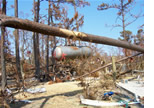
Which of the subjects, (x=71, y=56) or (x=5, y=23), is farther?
(x=71, y=56)

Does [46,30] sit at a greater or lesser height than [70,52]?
greater

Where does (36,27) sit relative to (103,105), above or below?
above

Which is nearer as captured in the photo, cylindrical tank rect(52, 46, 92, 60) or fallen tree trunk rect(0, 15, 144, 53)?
fallen tree trunk rect(0, 15, 144, 53)

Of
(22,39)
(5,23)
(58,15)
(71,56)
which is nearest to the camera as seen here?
(5,23)

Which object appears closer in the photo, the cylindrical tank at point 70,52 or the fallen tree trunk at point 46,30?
the fallen tree trunk at point 46,30

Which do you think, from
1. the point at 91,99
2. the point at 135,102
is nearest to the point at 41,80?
the point at 91,99

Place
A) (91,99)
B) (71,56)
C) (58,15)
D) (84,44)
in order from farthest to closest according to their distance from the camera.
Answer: (58,15) → (84,44) → (71,56) → (91,99)

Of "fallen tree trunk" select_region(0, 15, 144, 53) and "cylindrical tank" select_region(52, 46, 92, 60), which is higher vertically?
"fallen tree trunk" select_region(0, 15, 144, 53)

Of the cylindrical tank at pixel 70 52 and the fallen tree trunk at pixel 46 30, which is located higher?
the fallen tree trunk at pixel 46 30

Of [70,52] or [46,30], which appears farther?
[70,52]

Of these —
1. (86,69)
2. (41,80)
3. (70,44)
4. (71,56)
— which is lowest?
(41,80)

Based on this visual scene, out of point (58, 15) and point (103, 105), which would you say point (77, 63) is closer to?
point (103, 105)

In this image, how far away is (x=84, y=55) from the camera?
4.84 m

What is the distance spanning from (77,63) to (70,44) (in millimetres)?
733
